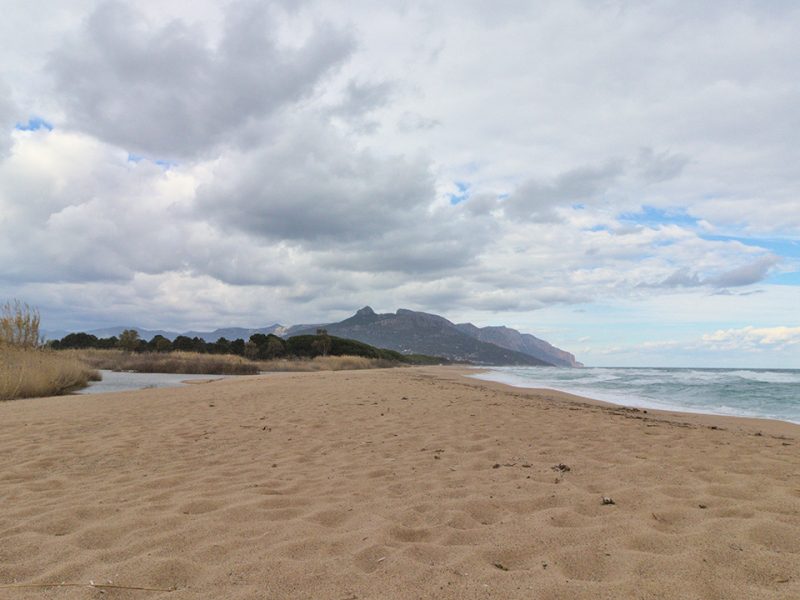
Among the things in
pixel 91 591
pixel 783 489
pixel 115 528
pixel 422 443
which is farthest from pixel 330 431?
pixel 783 489

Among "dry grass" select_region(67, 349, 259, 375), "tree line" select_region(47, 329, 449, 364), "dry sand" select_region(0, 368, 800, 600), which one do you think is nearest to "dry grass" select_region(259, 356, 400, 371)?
"dry grass" select_region(67, 349, 259, 375)

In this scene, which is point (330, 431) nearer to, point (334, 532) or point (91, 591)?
point (334, 532)

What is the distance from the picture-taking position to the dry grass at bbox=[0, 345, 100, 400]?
1460cm

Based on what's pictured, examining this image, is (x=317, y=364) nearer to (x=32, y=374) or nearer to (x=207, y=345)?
(x=207, y=345)

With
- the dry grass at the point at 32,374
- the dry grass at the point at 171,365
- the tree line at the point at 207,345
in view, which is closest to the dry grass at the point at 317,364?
the dry grass at the point at 171,365

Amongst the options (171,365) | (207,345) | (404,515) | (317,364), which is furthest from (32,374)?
(207,345)

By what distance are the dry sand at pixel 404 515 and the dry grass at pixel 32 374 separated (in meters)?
9.29

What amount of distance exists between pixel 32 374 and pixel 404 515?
54.4 feet

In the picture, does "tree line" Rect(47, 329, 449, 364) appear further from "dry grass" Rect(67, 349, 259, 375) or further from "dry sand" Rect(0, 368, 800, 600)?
"dry sand" Rect(0, 368, 800, 600)

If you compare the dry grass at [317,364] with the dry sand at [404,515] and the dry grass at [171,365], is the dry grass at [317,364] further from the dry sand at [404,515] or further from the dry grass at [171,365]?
the dry sand at [404,515]

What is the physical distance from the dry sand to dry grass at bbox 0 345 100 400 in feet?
30.5

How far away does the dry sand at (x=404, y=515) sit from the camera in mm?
2633

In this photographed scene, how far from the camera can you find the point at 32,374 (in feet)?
50.6

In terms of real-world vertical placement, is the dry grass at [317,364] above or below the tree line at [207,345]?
below
